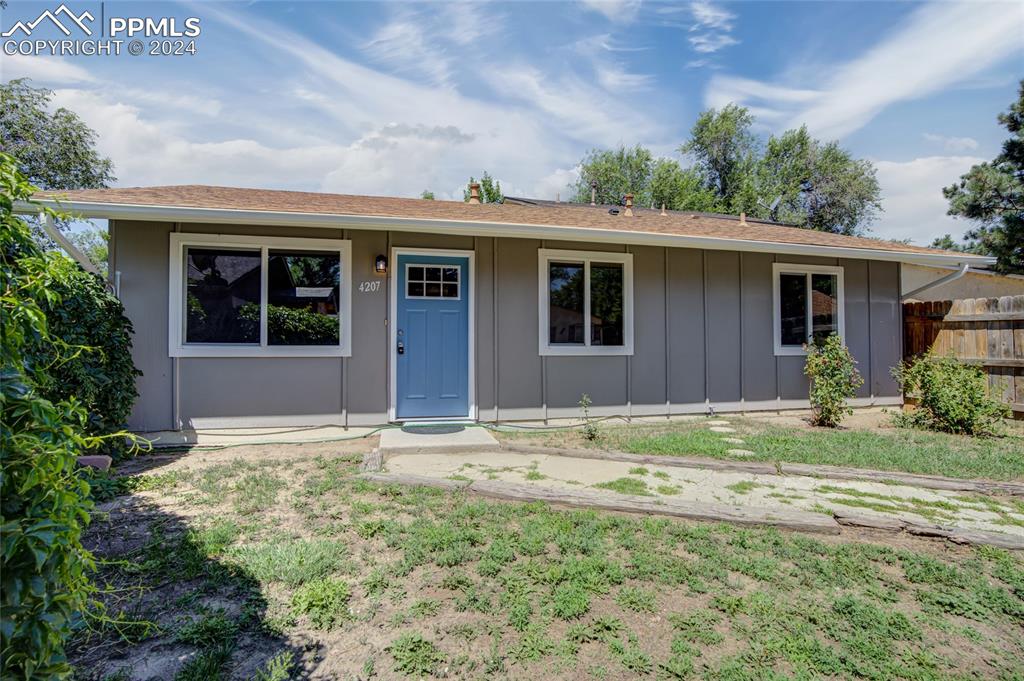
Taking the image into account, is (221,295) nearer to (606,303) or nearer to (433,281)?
(433,281)

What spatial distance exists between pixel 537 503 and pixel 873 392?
766 cm

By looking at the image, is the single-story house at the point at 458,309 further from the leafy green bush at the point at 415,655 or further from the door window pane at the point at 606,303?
the leafy green bush at the point at 415,655

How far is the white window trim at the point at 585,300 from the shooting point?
692 centimetres

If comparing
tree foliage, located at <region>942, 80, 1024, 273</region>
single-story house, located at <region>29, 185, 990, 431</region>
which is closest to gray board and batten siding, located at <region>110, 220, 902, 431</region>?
single-story house, located at <region>29, 185, 990, 431</region>

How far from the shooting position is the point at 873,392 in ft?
27.2

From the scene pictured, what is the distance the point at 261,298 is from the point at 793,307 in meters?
7.94

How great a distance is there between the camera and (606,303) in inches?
284

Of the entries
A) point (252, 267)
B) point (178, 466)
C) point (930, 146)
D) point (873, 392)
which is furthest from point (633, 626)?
point (930, 146)

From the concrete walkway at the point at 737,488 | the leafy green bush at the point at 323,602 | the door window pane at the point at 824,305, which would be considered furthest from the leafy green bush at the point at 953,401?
A: the leafy green bush at the point at 323,602

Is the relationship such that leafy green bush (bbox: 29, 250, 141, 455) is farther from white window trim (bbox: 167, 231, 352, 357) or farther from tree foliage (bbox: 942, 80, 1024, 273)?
tree foliage (bbox: 942, 80, 1024, 273)

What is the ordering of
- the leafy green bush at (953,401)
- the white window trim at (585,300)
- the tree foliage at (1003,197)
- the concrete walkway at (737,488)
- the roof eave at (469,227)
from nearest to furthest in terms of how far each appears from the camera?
the concrete walkway at (737,488)
the roof eave at (469,227)
the leafy green bush at (953,401)
the white window trim at (585,300)
the tree foliage at (1003,197)

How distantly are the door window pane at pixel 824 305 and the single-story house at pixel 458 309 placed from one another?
28 millimetres

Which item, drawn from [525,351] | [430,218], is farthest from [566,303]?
[430,218]

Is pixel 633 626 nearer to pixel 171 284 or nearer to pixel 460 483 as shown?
pixel 460 483
